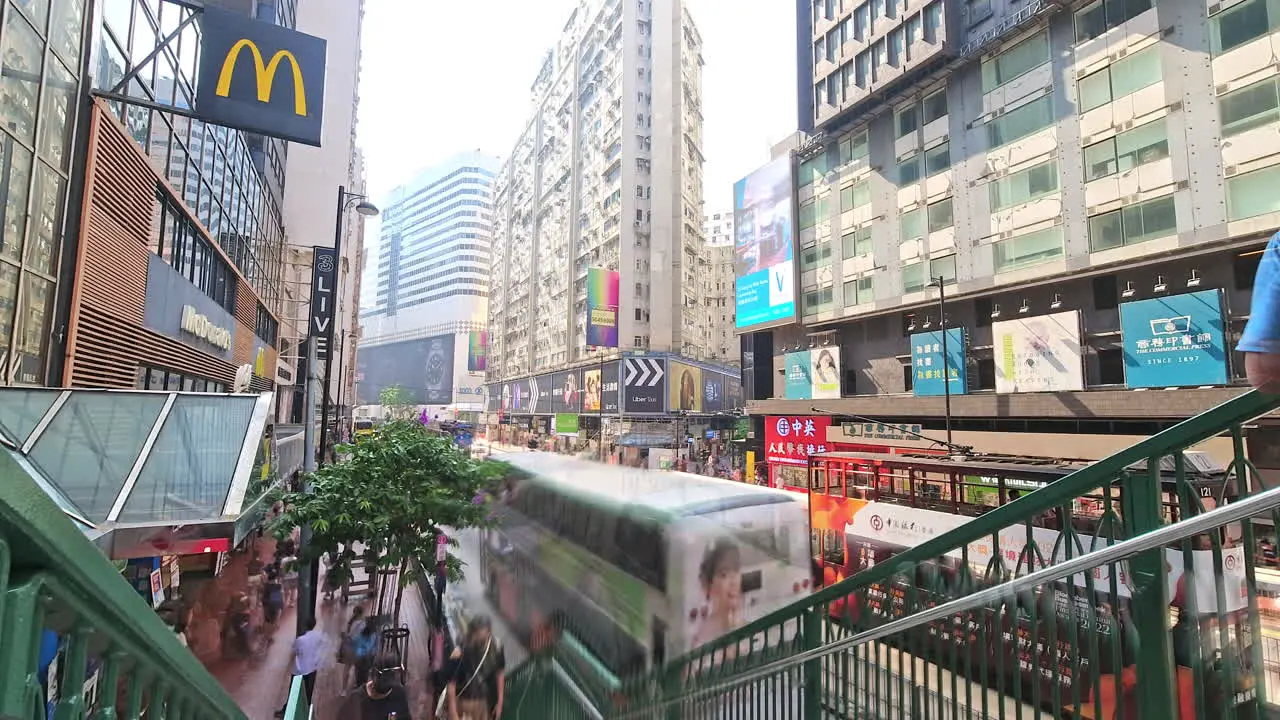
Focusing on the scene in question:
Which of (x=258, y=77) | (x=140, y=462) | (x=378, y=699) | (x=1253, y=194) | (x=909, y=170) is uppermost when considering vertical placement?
(x=909, y=170)

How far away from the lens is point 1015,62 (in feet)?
76.9

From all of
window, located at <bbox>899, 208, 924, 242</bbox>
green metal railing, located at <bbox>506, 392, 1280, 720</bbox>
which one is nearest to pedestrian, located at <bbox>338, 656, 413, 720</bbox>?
green metal railing, located at <bbox>506, 392, 1280, 720</bbox>

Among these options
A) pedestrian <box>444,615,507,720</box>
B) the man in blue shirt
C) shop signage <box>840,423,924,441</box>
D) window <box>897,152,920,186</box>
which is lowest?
pedestrian <box>444,615,507,720</box>

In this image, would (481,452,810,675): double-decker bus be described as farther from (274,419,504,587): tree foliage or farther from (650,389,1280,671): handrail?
(650,389,1280,671): handrail

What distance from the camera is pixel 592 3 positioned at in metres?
60.1

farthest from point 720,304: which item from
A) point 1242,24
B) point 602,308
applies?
point 1242,24

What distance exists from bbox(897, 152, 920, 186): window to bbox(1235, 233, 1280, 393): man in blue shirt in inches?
1141

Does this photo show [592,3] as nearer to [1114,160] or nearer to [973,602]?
[1114,160]

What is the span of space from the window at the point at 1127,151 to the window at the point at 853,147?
422 inches

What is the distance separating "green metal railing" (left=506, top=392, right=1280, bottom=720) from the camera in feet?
5.95

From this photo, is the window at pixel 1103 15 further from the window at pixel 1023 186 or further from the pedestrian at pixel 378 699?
the pedestrian at pixel 378 699

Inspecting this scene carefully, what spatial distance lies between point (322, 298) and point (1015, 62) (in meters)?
27.5

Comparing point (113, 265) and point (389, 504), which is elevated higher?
point (113, 265)

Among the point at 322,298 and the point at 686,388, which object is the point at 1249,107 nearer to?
the point at 322,298
